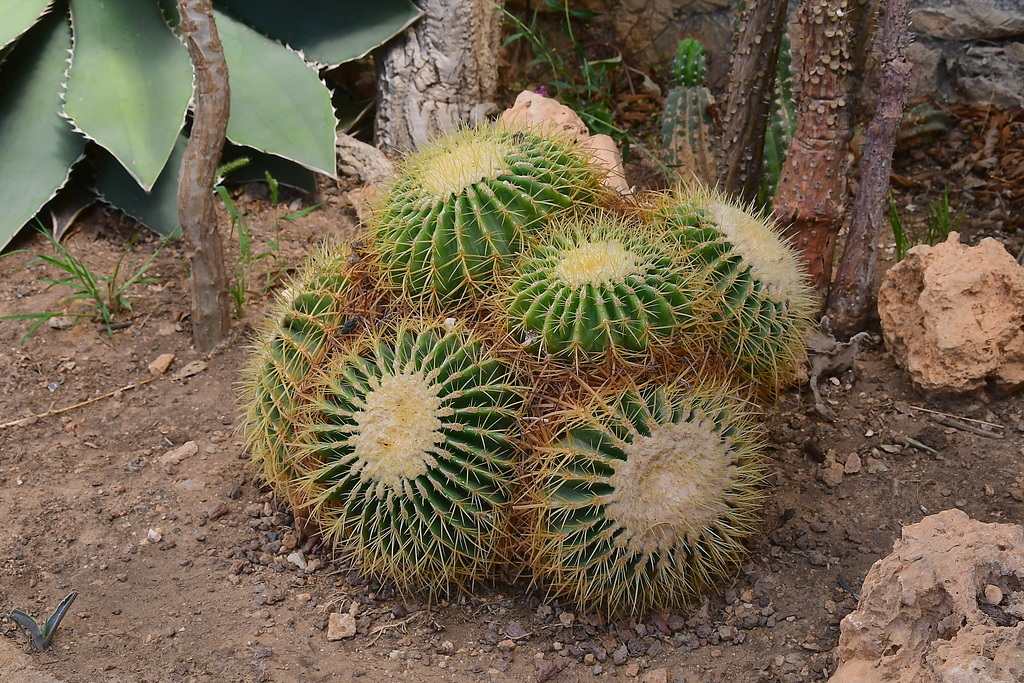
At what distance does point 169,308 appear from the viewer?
322 cm

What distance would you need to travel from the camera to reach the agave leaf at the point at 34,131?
3.23m

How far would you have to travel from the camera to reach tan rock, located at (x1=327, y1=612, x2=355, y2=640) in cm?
213

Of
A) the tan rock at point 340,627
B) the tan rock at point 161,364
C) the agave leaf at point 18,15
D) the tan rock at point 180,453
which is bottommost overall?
the tan rock at point 340,627

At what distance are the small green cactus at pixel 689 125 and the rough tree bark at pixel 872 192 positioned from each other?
782 mm

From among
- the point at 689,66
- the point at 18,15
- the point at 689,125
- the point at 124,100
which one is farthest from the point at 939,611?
the point at 18,15

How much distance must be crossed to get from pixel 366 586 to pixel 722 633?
919mm

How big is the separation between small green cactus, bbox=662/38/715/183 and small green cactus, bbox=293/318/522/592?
5.70 feet

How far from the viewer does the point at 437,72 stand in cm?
377

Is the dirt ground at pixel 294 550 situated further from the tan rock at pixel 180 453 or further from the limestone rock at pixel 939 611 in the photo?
the limestone rock at pixel 939 611

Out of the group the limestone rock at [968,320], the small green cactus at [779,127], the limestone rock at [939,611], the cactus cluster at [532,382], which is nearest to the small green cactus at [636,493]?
the cactus cluster at [532,382]

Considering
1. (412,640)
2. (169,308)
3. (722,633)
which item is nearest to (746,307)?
(722,633)

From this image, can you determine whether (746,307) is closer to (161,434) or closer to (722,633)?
(722,633)

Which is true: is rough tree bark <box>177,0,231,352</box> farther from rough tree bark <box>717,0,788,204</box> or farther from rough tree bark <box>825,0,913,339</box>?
rough tree bark <box>825,0,913,339</box>

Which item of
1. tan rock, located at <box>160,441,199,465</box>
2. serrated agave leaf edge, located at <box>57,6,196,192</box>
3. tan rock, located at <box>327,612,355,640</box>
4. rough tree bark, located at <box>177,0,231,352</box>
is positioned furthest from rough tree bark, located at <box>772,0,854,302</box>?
serrated agave leaf edge, located at <box>57,6,196,192</box>
